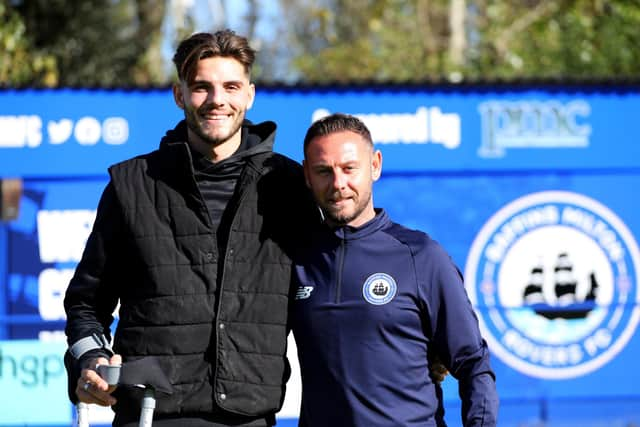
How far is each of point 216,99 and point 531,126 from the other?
17.4ft

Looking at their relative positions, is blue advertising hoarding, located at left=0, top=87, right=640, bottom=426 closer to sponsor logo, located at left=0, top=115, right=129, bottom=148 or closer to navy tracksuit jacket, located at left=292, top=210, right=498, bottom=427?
sponsor logo, located at left=0, top=115, right=129, bottom=148

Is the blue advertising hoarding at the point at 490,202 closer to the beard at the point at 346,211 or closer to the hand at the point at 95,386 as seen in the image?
the beard at the point at 346,211

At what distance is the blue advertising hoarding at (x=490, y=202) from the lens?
8453 millimetres

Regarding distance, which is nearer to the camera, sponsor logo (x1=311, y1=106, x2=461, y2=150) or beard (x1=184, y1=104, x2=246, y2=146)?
beard (x1=184, y1=104, x2=246, y2=146)

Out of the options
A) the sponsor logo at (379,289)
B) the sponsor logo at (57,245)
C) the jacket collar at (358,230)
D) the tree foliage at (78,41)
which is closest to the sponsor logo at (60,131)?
the sponsor logo at (57,245)

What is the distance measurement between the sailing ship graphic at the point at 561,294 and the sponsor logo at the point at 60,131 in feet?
10.0

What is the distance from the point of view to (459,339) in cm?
346

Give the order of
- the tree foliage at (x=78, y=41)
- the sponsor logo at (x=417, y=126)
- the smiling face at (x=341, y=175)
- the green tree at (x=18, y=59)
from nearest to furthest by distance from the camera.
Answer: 1. the smiling face at (x=341, y=175)
2. the sponsor logo at (x=417, y=126)
3. the green tree at (x=18, y=59)
4. the tree foliage at (x=78, y=41)

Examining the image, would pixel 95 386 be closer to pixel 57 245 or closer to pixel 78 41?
pixel 57 245

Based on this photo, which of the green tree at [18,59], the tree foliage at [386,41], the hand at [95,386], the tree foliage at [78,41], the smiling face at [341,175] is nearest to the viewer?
the hand at [95,386]

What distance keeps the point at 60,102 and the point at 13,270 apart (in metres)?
1.22

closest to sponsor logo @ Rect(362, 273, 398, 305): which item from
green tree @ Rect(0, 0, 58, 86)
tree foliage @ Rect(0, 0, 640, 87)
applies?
tree foliage @ Rect(0, 0, 640, 87)

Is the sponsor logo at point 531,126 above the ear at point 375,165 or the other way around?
above

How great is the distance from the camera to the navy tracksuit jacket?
3426 millimetres
